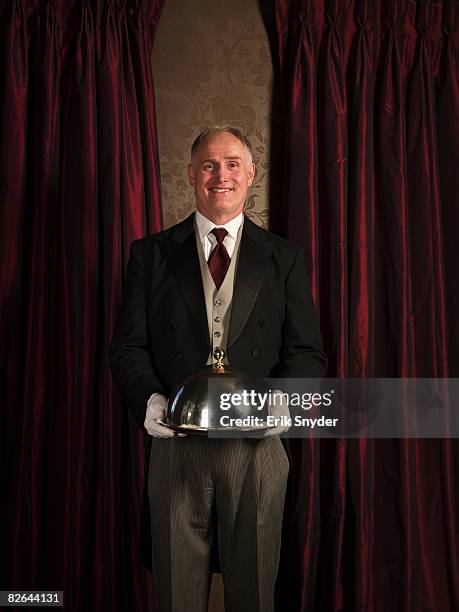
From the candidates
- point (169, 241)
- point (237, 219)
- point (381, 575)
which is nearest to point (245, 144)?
point (237, 219)

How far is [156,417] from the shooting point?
4.66 ft

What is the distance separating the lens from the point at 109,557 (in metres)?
2.12

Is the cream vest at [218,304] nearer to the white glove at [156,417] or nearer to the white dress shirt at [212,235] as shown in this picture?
the white dress shirt at [212,235]

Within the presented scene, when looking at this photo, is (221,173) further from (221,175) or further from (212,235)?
(212,235)

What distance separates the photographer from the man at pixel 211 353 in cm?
145

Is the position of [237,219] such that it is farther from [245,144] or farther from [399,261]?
[399,261]

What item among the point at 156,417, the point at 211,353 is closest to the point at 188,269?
the point at 211,353

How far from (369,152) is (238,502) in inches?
54.6

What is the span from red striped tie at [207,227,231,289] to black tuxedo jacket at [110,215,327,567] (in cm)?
4

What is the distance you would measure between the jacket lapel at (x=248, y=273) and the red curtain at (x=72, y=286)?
568mm

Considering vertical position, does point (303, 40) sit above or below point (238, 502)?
above

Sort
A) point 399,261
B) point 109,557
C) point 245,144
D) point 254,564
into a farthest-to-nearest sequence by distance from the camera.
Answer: point 399,261
point 109,557
point 245,144
point 254,564

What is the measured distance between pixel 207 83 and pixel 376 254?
0.89 meters

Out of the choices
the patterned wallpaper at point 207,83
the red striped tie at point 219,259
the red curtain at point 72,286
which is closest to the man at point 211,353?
the red striped tie at point 219,259
